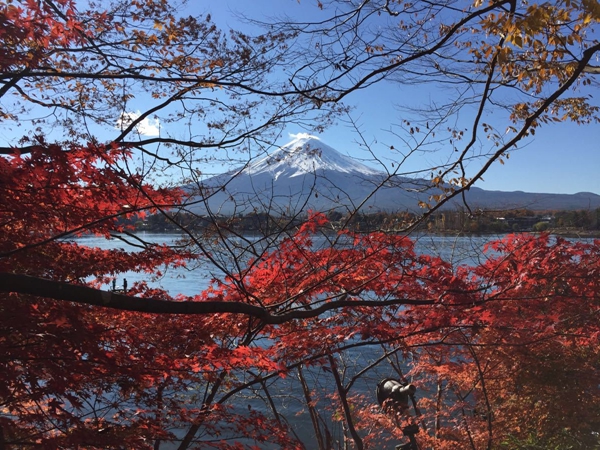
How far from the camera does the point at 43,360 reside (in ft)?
9.42

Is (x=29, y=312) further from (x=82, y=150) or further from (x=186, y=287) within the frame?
(x=186, y=287)

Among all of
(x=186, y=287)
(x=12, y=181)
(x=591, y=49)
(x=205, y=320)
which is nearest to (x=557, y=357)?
(x=591, y=49)

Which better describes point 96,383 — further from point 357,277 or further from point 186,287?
point 186,287

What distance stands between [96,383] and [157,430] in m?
0.59

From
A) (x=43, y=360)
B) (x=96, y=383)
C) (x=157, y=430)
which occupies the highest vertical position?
(x=43, y=360)

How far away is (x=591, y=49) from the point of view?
12.4 feet

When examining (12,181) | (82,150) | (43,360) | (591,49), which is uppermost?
(591,49)

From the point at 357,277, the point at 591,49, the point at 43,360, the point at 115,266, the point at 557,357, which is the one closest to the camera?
the point at 43,360

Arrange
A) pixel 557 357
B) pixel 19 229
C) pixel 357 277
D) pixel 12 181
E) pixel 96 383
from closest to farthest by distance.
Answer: pixel 12 181 → pixel 96 383 → pixel 19 229 → pixel 357 277 → pixel 557 357

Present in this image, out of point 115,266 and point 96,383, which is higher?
point 115,266

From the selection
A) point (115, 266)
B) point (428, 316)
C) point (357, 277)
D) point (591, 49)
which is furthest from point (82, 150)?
point (591, 49)

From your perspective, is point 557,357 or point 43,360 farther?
point 557,357

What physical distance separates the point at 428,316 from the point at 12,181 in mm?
4019

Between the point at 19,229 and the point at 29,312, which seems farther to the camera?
the point at 19,229
